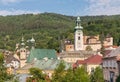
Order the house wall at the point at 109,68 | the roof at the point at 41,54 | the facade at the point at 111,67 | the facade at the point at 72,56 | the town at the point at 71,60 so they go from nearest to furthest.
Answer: the facade at the point at 111,67 < the house wall at the point at 109,68 < the town at the point at 71,60 < the roof at the point at 41,54 < the facade at the point at 72,56

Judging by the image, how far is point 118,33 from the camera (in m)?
187

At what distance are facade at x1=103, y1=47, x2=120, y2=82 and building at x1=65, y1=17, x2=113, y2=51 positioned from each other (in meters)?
88.4

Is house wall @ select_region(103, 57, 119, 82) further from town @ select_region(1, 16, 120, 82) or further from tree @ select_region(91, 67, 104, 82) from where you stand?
tree @ select_region(91, 67, 104, 82)

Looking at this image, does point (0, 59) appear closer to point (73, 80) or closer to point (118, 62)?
point (73, 80)

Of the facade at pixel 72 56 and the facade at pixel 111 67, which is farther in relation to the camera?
the facade at pixel 72 56

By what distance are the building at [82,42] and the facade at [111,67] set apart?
290 feet

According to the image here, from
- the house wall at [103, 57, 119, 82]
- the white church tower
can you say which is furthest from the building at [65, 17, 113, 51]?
the house wall at [103, 57, 119, 82]

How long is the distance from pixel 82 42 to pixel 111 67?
94377 mm

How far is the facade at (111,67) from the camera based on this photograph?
6397 cm

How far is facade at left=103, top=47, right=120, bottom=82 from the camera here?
63969mm

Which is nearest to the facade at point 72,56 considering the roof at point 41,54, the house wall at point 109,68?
the roof at point 41,54

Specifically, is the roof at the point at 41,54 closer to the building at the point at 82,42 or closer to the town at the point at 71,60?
the town at the point at 71,60

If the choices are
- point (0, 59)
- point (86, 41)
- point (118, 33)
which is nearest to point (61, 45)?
point (86, 41)

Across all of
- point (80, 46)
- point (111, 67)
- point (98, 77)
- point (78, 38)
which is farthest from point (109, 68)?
point (78, 38)
